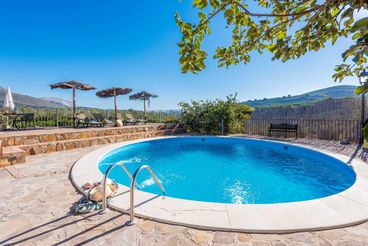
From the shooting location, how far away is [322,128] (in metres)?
10.2

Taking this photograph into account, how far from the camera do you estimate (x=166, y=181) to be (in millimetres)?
5512

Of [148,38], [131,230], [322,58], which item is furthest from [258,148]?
[148,38]

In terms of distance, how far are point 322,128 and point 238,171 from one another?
7055mm

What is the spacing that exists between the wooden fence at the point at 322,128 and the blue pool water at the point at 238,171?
99.7 inches

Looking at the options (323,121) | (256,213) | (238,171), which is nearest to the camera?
(256,213)

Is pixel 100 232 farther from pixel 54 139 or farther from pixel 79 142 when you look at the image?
pixel 54 139

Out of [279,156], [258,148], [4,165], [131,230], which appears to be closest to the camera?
[131,230]

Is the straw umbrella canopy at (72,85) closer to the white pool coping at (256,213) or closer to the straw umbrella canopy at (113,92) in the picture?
the straw umbrella canopy at (113,92)

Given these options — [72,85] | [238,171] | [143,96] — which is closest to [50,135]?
[72,85]

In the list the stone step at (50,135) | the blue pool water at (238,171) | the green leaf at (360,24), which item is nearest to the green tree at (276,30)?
the green leaf at (360,24)

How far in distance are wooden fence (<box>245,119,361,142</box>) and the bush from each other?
116 cm

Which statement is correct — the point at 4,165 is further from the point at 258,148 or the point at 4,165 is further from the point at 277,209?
the point at 258,148

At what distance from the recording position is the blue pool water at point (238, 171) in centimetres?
471

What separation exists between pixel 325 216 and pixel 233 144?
7.85m
